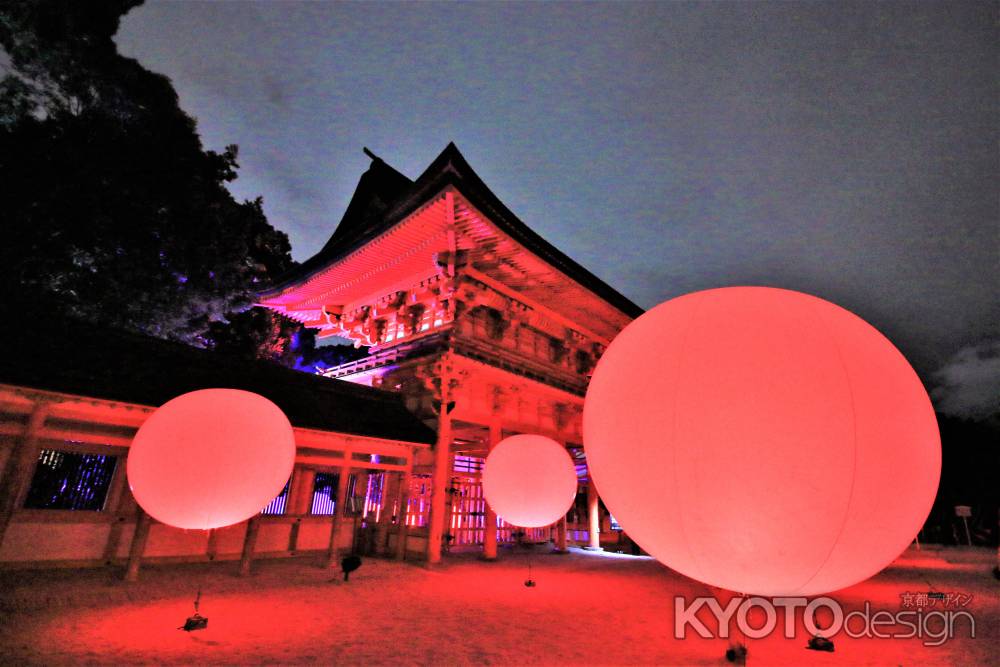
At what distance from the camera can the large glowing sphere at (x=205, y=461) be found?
4.37m

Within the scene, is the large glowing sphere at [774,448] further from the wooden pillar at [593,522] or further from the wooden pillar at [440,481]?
the wooden pillar at [593,522]

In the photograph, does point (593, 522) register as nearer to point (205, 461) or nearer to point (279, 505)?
point (279, 505)

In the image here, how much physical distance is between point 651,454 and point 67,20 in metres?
14.9

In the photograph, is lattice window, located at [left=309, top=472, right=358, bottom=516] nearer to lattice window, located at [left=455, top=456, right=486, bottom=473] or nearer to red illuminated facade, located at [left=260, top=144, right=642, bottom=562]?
red illuminated facade, located at [left=260, top=144, right=642, bottom=562]

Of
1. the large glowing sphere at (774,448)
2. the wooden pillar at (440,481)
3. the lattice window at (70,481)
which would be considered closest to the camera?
the large glowing sphere at (774,448)

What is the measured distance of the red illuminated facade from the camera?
32.3 feet

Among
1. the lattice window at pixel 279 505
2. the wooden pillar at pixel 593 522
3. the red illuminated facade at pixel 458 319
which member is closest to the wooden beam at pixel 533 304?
the red illuminated facade at pixel 458 319

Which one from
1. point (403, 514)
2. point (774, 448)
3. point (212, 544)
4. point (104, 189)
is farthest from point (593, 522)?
point (104, 189)

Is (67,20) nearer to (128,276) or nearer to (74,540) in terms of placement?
(128,276)

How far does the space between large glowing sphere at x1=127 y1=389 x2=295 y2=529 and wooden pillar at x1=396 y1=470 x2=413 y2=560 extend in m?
4.87

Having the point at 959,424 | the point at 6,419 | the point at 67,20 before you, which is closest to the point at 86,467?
the point at 6,419

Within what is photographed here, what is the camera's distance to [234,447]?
466cm

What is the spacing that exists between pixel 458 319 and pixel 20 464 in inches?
305

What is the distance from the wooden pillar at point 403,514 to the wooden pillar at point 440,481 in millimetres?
578
